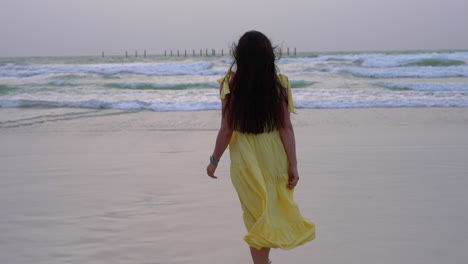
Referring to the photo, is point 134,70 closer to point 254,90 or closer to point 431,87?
point 431,87

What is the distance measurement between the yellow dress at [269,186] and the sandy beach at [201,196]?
2.24ft

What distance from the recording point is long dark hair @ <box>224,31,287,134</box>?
8.24 ft

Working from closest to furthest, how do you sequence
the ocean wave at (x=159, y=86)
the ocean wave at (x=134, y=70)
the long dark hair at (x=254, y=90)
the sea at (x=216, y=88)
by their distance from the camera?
the long dark hair at (x=254, y=90), the sea at (x=216, y=88), the ocean wave at (x=159, y=86), the ocean wave at (x=134, y=70)

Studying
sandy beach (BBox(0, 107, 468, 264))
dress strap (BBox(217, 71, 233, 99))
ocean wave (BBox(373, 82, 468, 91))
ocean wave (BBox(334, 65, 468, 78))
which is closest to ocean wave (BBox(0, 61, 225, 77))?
ocean wave (BBox(334, 65, 468, 78))

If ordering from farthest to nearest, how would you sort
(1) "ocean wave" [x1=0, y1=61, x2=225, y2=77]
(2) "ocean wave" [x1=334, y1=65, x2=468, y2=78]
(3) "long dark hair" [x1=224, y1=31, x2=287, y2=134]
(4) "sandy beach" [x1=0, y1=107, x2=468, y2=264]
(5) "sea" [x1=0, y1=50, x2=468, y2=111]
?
1. (1) "ocean wave" [x1=0, y1=61, x2=225, y2=77]
2. (2) "ocean wave" [x1=334, y1=65, x2=468, y2=78]
3. (5) "sea" [x1=0, y1=50, x2=468, y2=111]
4. (4) "sandy beach" [x1=0, y1=107, x2=468, y2=264]
5. (3) "long dark hair" [x1=224, y1=31, x2=287, y2=134]

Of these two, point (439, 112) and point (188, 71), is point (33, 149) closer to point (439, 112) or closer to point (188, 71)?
point (439, 112)

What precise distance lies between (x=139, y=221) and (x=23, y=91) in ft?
43.9

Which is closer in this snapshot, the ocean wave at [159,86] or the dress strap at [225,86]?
→ the dress strap at [225,86]

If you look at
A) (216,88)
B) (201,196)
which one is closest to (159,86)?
(216,88)

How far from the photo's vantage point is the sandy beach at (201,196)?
3369 millimetres

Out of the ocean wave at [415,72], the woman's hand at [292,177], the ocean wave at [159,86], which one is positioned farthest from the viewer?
the ocean wave at [415,72]

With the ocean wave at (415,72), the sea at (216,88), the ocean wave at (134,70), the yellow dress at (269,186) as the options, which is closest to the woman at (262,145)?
the yellow dress at (269,186)

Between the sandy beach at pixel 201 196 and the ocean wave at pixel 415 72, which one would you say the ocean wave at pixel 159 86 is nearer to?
the ocean wave at pixel 415 72

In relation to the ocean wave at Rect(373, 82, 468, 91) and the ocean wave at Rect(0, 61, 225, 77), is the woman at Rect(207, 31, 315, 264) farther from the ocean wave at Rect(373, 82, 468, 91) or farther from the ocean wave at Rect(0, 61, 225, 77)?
the ocean wave at Rect(0, 61, 225, 77)
